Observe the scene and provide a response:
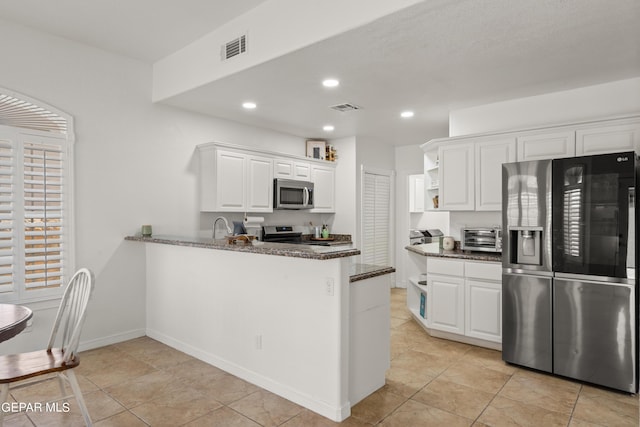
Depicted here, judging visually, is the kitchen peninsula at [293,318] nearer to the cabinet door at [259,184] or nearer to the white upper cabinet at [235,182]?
the white upper cabinet at [235,182]

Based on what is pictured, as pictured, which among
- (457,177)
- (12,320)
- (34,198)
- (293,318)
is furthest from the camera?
(457,177)

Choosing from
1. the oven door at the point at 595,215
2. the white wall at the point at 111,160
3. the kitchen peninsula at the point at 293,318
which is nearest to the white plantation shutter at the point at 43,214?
the white wall at the point at 111,160

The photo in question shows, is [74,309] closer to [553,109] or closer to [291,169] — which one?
[291,169]

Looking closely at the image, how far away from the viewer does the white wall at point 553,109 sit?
3561 mm

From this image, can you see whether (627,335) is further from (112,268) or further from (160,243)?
(112,268)

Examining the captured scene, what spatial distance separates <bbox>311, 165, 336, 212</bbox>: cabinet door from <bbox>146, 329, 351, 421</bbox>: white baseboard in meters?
2.90

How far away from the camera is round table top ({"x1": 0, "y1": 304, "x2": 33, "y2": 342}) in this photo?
1.79 meters

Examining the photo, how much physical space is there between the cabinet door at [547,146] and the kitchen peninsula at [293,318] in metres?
2.02

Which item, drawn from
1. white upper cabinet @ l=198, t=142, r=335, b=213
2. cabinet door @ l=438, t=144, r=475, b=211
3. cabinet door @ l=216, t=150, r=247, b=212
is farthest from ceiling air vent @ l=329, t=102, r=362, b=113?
cabinet door @ l=216, t=150, r=247, b=212

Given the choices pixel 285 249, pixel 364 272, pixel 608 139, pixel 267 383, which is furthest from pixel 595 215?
pixel 267 383

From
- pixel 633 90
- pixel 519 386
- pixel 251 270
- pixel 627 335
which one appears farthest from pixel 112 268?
pixel 633 90

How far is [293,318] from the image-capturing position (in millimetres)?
2719

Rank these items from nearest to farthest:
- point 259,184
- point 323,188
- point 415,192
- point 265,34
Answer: point 265,34, point 259,184, point 323,188, point 415,192

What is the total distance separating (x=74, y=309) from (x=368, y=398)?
199 cm
